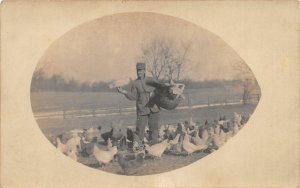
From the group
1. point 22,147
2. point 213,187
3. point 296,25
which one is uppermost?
point 296,25

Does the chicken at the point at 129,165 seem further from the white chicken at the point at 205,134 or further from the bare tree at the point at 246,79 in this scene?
the bare tree at the point at 246,79

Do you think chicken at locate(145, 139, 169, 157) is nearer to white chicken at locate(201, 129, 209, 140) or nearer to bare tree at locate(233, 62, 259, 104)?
white chicken at locate(201, 129, 209, 140)

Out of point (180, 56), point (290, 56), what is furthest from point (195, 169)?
point (290, 56)

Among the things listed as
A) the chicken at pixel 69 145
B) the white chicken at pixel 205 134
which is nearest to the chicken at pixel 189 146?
the white chicken at pixel 205 134

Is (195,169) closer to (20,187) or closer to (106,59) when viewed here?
(106,59)

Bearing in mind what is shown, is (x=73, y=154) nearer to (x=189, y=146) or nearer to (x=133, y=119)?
(x=133, y=119)
